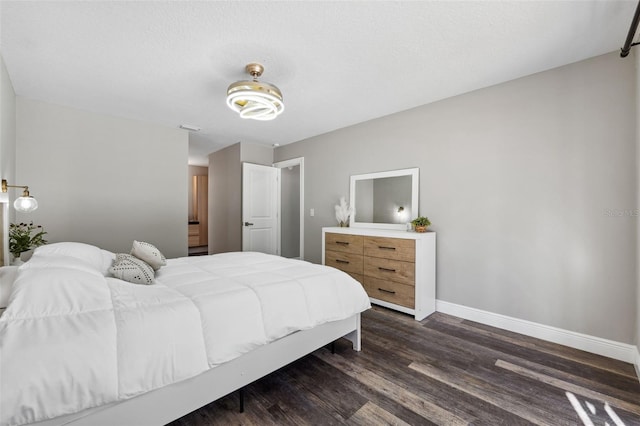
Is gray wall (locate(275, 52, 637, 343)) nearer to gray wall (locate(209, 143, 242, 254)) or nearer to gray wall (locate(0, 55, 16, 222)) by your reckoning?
gray wall (locate(209, 143, 242, 254))

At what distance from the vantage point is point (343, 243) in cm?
370

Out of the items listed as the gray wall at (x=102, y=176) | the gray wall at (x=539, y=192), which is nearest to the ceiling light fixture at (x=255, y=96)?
the gray wall at (x=539, y=192)

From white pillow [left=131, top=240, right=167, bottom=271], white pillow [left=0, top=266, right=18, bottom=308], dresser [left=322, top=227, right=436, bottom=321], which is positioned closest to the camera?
white pillow [left=0, top=266, right=18, bottom=308]

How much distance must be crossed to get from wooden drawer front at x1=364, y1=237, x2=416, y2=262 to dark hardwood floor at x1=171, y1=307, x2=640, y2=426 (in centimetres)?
87

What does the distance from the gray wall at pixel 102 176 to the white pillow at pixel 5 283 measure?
227 centimetres

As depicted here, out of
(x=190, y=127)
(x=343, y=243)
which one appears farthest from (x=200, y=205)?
(x=343, y=243)

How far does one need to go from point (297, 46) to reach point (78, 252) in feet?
7.06

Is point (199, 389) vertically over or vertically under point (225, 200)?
under

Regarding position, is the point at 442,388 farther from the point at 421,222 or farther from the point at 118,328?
the point at 118,328

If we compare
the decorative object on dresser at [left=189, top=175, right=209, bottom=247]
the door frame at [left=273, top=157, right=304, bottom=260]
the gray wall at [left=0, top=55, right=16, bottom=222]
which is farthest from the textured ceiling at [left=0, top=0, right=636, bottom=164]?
the decorative object on dresser at [left=189, top=175, right=209, bottom=247]

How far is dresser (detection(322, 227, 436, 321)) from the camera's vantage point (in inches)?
116

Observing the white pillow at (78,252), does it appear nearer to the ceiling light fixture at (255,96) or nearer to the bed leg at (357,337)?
the ceiling light fixture at (255,96)

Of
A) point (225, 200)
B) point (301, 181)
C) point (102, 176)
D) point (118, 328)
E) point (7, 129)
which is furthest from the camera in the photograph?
point (225, 200)

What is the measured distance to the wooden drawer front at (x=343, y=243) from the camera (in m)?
3.52
